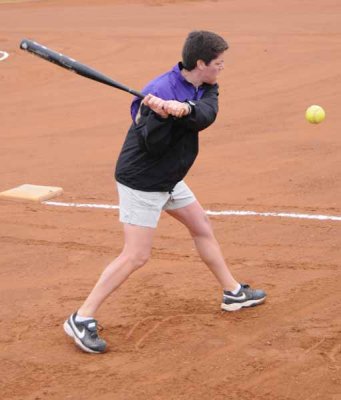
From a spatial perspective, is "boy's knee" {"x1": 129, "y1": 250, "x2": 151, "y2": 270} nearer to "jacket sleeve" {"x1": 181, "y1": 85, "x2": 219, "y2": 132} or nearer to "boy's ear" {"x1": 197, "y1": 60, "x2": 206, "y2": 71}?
"jacket sleeve" {"x1": 181, "y1": 85, "x2": 219, "y2": 132}

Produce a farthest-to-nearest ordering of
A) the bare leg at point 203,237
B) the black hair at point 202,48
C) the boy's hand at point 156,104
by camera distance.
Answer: the bare leg at point 203,237
the black hair at point 202,48
the boy's hand at point 156,104

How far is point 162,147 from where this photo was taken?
576cm

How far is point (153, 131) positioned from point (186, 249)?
2.76 metres

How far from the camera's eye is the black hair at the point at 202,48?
5.78 metres

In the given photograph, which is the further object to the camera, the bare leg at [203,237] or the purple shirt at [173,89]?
the bare leg at [203,237]

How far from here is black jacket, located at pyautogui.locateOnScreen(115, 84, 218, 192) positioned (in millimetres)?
5688

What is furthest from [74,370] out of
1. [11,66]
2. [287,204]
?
[11,66]

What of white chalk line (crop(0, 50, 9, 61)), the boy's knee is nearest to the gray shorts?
the boy's knee

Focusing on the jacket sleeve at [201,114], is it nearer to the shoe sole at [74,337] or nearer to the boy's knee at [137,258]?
the boy's knee at [137,258]

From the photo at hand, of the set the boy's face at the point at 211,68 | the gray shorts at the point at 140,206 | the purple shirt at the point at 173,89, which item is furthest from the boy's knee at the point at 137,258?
the boy's face at the point at 211,68

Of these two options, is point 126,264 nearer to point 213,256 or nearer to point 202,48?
point 213,256

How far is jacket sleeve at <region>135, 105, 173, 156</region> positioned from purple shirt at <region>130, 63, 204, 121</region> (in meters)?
0.15

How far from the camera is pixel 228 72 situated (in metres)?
17.6

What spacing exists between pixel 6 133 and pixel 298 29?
34.9ft
